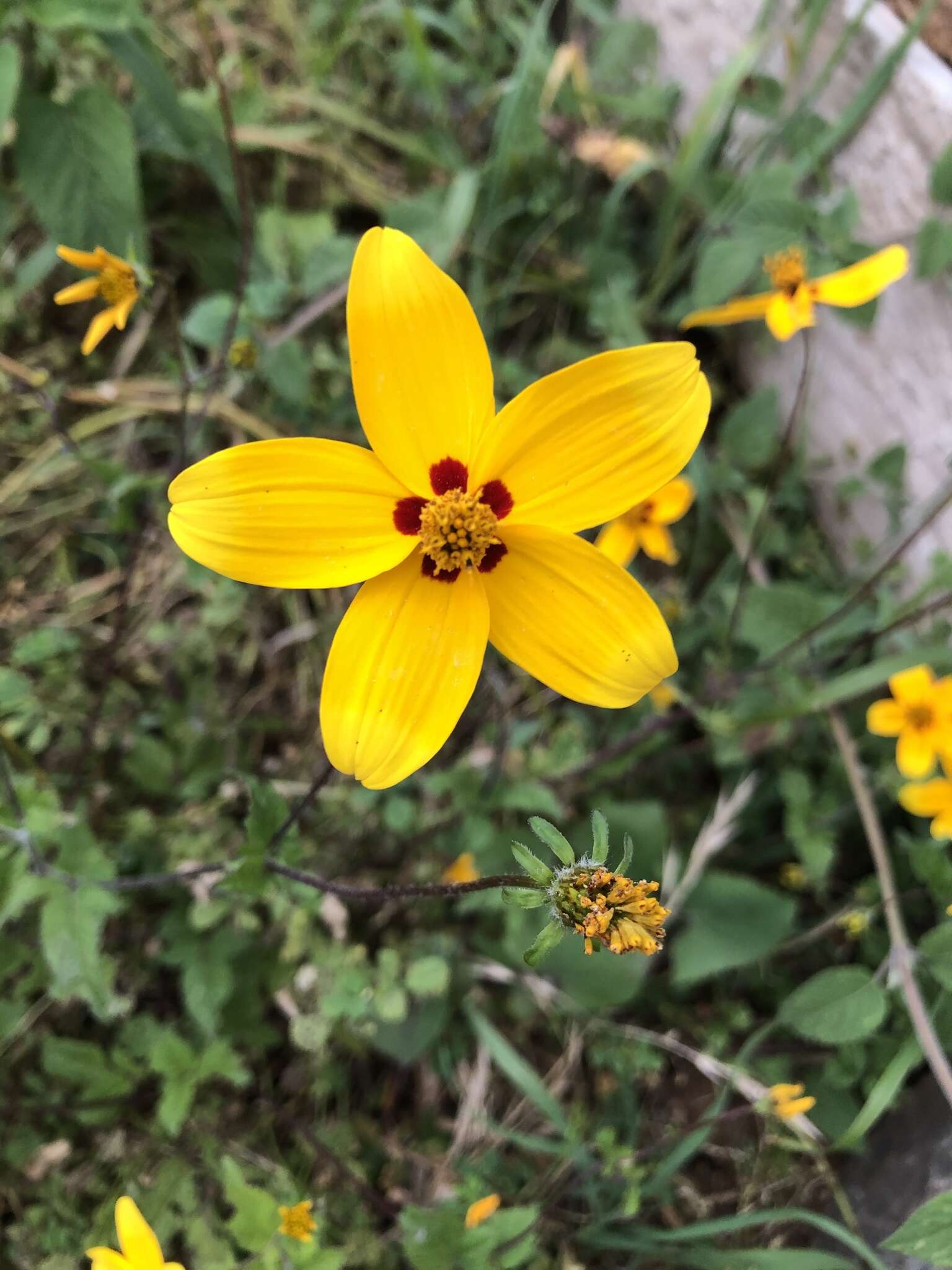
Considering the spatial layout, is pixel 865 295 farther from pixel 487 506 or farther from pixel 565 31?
pixel 565 31

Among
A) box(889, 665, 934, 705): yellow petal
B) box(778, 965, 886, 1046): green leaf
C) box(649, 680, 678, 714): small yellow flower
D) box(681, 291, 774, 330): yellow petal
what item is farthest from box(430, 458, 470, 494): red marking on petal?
box(778, 965, 886, 1046): green leaf

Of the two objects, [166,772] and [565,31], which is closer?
[166,772]

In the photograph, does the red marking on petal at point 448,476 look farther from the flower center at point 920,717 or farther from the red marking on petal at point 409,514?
the flower center at point 920,717

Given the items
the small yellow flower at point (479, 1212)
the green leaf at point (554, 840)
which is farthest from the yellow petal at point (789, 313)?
the small yellow flower at point (479, 1212)

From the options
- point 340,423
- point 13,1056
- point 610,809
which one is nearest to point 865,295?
point 610,809

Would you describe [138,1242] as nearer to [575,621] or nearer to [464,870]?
[464,870]

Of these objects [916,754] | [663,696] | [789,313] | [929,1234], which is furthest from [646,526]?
[929,1234]

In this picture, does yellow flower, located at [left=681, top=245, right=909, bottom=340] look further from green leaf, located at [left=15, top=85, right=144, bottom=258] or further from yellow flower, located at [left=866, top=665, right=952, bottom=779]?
green leaf, located at [left=15, top=85, right=144, bottom=258]
